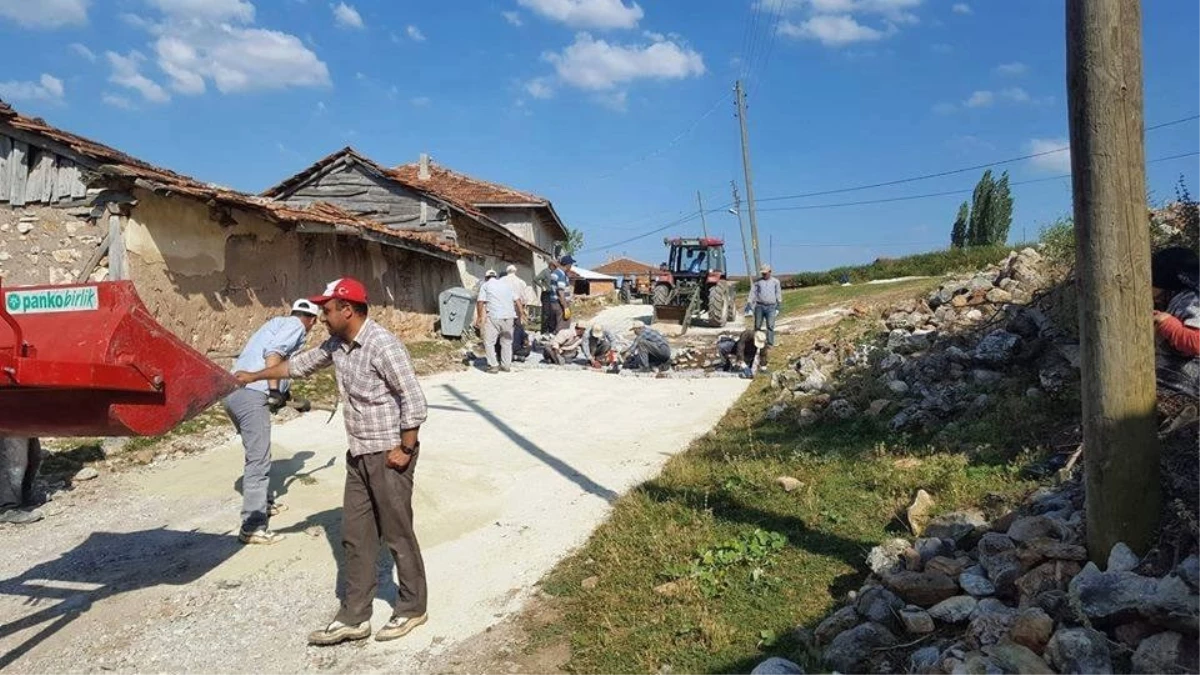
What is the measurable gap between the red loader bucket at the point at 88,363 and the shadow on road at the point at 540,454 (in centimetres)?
355

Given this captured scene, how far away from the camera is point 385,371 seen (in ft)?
13.1

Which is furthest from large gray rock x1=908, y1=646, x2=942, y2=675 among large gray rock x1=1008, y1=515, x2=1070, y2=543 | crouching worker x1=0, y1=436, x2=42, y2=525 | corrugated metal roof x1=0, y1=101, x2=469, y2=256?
corrugated metal roof x1=0, y1=101, x2=469, y2=256

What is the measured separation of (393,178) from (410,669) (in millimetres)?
18541

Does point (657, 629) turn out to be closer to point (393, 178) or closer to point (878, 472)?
point (878, 472)

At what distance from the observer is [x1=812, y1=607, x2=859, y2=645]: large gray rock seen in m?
3.48

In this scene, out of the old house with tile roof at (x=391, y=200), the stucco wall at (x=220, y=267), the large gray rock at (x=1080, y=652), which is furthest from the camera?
the old house with tile roof at (x=391, y=200)

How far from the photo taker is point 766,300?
→ 14.3m

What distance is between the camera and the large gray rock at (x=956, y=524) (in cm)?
406

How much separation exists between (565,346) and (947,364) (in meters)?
8.09

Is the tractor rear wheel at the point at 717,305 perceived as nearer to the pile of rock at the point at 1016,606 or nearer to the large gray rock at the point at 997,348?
the large gray rock at the point at 997,348

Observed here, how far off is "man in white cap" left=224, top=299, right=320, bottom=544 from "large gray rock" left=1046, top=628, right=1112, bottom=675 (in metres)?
4.50

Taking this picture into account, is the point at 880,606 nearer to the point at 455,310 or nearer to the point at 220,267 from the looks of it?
the point at 220,267

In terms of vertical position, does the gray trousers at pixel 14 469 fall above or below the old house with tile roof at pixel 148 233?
below

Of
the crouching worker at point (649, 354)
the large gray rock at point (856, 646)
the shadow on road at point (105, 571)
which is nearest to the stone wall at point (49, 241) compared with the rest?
the shadow on road at point (105, 571)
